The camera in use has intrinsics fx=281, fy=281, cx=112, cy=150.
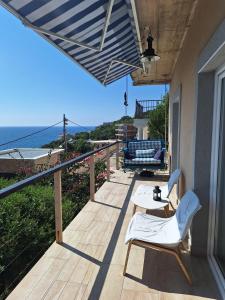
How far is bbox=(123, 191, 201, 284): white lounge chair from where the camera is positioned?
2.52m

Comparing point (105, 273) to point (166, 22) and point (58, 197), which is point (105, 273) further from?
point (166, 22)

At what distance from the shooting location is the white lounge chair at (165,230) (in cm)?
252

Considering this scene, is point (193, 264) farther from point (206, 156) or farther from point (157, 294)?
point (206, 156)

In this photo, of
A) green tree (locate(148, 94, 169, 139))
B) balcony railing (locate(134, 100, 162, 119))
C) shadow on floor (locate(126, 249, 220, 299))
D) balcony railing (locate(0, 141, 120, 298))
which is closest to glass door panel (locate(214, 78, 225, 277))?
shadow on floor (locate(126, 249, 220, 299))

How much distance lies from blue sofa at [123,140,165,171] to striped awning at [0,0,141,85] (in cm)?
317

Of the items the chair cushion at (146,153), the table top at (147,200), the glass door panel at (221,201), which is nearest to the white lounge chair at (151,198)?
the table top at (147,200)

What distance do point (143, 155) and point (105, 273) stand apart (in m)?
5.34

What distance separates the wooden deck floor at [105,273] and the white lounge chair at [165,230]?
162 millimetres

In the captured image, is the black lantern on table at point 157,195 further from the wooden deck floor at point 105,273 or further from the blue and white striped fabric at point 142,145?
the blue and white striped fabric at point 142,145

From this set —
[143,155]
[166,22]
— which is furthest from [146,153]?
[166,22]

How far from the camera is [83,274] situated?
268cm

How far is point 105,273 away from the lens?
2.70 m

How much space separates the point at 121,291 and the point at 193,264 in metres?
0.86

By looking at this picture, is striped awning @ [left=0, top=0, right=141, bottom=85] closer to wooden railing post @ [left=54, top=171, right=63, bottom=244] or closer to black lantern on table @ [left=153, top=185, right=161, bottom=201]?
wooden railing post @ [left=54, top=171, right=63, bottom=244]
